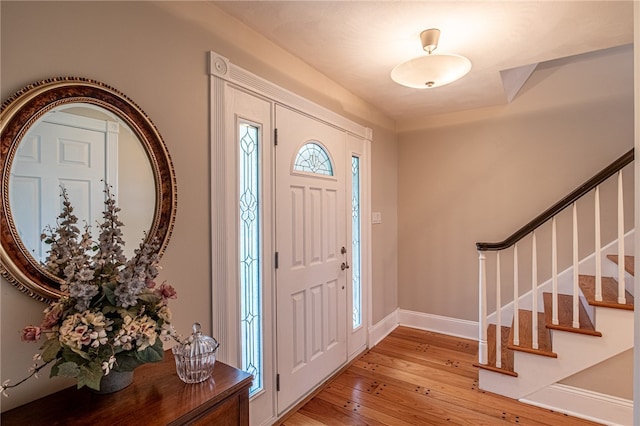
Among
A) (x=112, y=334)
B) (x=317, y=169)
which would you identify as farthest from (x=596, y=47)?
(x=112, y=334)

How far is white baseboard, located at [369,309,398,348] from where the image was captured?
3174mm

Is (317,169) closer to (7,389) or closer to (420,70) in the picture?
(420,70)

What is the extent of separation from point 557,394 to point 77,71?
332 centimetres

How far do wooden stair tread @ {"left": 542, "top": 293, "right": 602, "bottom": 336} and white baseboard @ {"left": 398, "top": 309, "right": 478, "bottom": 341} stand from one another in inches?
32.5

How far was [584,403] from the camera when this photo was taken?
2.12 metres

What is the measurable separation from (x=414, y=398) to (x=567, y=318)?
4.28 feet

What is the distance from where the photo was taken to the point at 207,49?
1.61 m

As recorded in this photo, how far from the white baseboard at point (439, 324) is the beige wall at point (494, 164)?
0.22ft

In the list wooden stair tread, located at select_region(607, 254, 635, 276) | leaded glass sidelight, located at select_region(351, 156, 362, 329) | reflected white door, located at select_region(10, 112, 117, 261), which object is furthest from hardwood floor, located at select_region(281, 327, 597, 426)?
reflected white door, located at select_region(10, 112, 117, 261)

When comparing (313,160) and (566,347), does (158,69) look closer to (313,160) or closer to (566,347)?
(313,160)

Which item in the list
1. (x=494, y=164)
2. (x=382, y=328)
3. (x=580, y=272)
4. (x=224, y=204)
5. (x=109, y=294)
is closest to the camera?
(x=109, y=294)

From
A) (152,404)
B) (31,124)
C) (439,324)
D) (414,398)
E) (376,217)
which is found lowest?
(414,398)

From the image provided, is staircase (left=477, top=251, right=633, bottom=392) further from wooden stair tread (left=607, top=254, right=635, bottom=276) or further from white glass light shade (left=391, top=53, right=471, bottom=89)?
white glass light shade (left=391, top=53, right=471, bottom=89)

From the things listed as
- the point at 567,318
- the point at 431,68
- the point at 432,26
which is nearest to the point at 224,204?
the point at 431,68
